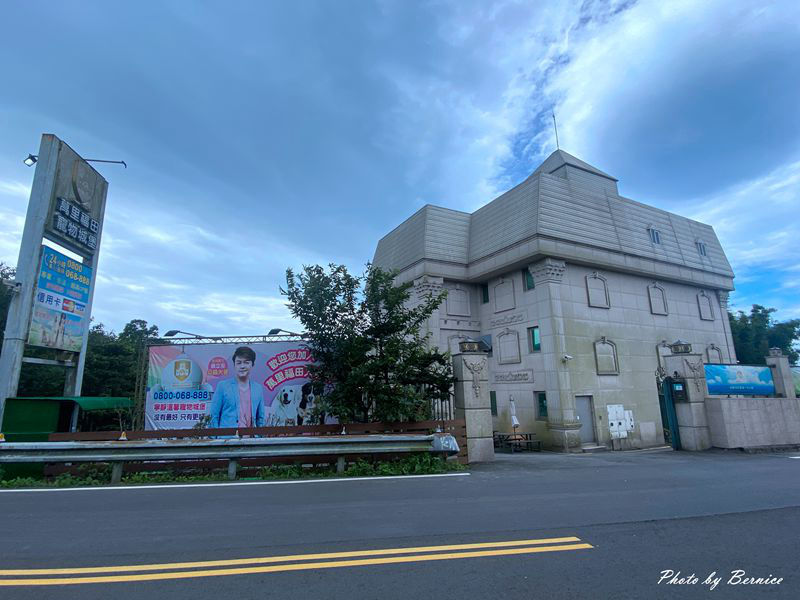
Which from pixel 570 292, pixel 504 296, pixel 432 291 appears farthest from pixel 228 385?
A: pixel 570 292

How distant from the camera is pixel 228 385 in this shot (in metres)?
12.4

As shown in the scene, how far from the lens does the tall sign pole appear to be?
33.6 feet

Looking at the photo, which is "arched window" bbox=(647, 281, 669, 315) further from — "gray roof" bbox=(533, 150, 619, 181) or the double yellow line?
the double yellow line

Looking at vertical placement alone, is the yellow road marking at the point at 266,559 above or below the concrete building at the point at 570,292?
below

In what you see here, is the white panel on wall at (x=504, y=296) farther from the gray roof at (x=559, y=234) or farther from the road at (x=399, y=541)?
the road at (x=399, y=541)

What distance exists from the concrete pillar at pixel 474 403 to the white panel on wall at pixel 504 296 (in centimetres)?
1183

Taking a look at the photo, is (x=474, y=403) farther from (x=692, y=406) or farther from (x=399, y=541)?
(x=692, y=406)

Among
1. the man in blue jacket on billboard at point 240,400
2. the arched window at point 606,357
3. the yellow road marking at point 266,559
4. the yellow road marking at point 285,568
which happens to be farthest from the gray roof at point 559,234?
the yellow road marking at point 285,568

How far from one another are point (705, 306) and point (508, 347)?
13995 millimetres

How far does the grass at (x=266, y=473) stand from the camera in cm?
828

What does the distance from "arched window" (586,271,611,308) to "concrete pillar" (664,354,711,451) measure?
4.87m

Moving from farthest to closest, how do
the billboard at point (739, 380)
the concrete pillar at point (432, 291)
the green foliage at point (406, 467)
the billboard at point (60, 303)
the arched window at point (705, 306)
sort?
the arched window at point (705, 306), the concrete pillar at point (432, 291), the billboard at point (739, 380), the billboard at point (60, 303), the green foliage at point (406, 467)

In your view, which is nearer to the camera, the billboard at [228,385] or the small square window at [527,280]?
the billboard at [228,385]

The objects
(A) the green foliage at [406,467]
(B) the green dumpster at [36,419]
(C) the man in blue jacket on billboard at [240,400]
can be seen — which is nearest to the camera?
(B) the green dumpster at [36,419]
